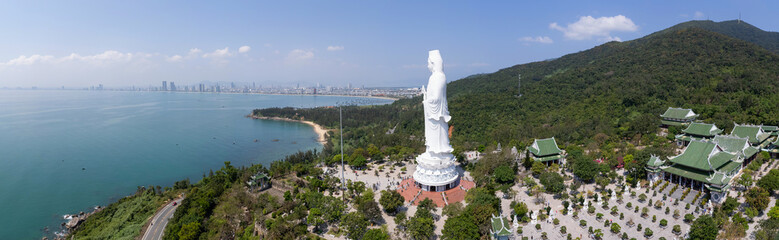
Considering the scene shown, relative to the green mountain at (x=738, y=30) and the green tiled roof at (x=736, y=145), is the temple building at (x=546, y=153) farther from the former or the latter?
the green mountain at (x=738, y=30)

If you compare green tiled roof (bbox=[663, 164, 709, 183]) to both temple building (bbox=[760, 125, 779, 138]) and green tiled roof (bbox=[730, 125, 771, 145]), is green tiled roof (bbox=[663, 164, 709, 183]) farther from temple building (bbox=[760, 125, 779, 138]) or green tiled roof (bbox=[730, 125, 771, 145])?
temple building (bbox=[760, 125, 779, 138])

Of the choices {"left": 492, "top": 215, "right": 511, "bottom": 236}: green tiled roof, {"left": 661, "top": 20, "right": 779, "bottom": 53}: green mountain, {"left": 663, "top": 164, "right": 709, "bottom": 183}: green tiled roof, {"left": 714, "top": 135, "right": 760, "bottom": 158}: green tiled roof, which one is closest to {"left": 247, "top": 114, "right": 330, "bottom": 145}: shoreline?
{"left": 492, "top": 215, "right": 511, "bottom": 236}: green tiled roof

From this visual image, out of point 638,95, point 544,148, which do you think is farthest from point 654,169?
point 638,95

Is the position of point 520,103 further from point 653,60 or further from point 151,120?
point 151,120

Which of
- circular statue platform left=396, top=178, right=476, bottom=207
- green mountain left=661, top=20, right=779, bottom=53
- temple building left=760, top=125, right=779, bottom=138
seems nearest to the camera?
circular statue platform left=396, top=178, right=476, bottom=207

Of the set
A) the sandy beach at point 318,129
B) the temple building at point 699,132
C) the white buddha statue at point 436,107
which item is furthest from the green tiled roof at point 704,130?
the sandy beach at point 318,129

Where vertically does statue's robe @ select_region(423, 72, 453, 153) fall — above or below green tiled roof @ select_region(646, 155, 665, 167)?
above

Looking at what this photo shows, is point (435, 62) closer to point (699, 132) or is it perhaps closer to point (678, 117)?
point (699, 132)
